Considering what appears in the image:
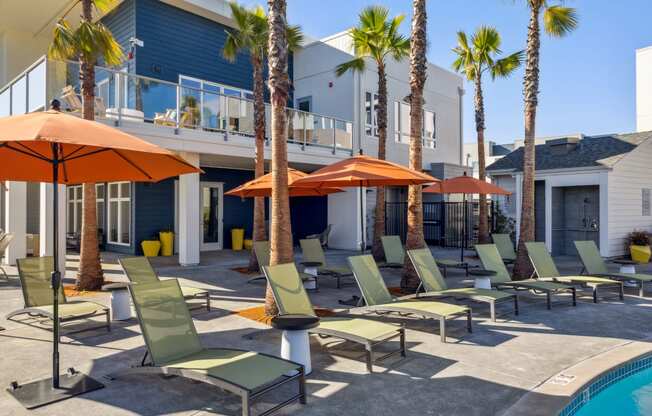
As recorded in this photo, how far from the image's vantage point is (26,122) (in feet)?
13.0

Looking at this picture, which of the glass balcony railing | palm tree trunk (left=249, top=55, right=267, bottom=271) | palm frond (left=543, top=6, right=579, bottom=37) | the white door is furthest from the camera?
the white door

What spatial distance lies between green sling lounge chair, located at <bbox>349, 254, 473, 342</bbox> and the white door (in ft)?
38.1

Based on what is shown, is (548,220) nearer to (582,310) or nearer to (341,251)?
(341,251)

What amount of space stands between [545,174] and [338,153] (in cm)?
759

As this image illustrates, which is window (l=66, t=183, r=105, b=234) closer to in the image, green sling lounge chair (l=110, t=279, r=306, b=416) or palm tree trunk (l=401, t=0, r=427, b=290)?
palm tree trunk (l=401, t=0, r=427, b=290)

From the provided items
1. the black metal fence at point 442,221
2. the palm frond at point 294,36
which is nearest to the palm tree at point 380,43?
the palm frond at point 294,36

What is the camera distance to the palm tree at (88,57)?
28.3ft

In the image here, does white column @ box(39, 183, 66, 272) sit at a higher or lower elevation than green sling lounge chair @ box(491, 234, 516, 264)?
higher

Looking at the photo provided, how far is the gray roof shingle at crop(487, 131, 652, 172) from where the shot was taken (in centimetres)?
1551

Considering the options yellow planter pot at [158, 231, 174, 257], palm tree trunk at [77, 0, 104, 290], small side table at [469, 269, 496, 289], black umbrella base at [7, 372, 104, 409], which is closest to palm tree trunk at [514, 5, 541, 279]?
small side table at [469, 269, 496, 289]

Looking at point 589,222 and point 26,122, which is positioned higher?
point 26,122

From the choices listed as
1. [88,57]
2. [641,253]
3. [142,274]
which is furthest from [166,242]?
[641,253]

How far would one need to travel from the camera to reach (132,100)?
11.2 m

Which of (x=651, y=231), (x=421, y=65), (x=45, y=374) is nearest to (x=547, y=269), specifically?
(x=421, y=65)
